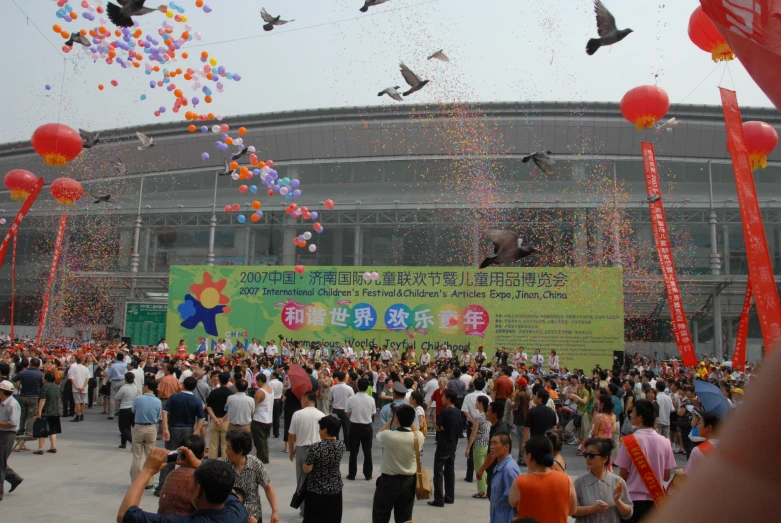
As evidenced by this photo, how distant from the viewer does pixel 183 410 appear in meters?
7.85

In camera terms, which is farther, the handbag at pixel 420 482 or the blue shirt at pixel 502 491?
the handbag at pixel 420 482

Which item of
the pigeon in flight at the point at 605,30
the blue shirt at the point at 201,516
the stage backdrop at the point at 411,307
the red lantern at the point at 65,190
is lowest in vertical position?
the blue shirt at the point at 201,516

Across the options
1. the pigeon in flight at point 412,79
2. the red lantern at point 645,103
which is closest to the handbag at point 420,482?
the pigeon in flight at point 412,79

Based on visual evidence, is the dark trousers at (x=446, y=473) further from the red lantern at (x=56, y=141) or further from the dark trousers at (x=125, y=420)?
the red lantern at (x=56, y=141)

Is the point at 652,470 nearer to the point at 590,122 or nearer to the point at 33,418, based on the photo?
the point at 33,418

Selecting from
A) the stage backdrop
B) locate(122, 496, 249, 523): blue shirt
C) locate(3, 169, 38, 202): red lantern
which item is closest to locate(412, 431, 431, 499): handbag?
locate(122, 496, 249, 523): blue shirt

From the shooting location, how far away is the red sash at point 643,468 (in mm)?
4688

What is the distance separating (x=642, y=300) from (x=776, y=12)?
79.7 feet

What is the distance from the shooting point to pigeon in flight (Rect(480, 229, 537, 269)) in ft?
26.4

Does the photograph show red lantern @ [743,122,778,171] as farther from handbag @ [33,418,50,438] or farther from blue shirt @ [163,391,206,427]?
handbag @ [33,418,50,438]

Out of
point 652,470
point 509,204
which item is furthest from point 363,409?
point 509,204

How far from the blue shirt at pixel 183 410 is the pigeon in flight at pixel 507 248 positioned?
12.4ft

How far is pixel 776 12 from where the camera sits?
101 centimetres

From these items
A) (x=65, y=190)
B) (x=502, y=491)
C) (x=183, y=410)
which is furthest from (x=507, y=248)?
(x=65, y=190)
